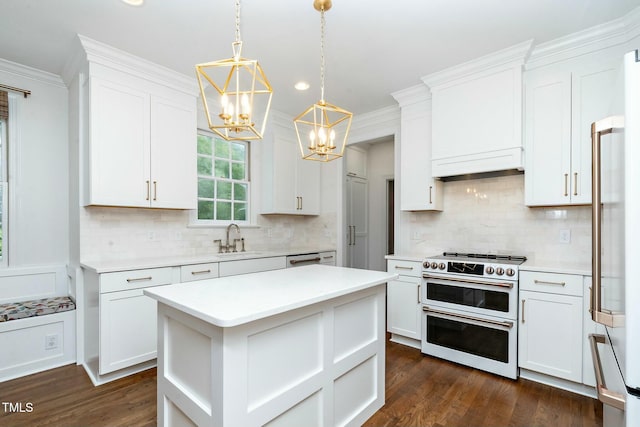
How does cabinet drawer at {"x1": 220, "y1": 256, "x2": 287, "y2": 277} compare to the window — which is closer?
cabinet drawer at {"x1": 220, "y1": 256, "x2": 287, "y2": 277}

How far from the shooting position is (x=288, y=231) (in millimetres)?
4703

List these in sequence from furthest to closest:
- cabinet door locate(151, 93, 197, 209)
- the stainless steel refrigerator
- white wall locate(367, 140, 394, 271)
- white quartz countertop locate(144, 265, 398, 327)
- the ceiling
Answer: white wall locate(367, 140, 394, 271)
cabinet door locate(151, 93, 197, 209)
the ceiling
white quartz countertop locate(144, 265, 398, 327)
the stainless steel refrigerator

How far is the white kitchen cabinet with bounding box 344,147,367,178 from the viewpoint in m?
5.44

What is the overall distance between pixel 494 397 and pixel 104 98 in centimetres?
388

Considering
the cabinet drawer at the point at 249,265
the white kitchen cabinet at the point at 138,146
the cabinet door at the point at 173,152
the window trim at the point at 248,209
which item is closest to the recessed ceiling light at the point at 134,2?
the white kitchen cabinet at the point at 138,146

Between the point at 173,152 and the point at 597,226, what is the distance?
10.6 ft

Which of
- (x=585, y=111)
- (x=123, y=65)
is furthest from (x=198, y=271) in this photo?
(x=585, y=111)

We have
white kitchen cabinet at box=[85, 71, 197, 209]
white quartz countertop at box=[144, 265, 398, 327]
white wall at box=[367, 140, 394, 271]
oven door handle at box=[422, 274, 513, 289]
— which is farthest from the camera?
white wall at box=[367, 140, 394, 271]

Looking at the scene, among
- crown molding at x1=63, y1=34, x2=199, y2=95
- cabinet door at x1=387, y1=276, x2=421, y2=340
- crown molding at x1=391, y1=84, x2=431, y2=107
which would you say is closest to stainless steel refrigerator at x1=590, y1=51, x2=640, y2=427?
cabinet door at x1=387, y1=276, x2=421, y2=340

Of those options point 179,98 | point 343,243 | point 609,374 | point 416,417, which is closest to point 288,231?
point 343,243

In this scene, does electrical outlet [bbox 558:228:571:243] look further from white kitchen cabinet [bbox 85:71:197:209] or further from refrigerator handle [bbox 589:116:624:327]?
white kitchen cabinet [bbox 85:71:197:209]

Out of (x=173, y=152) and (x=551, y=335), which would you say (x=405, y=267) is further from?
(x=173, y=152)

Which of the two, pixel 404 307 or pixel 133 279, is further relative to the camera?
pixel 404 307

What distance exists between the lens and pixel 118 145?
108 inches
